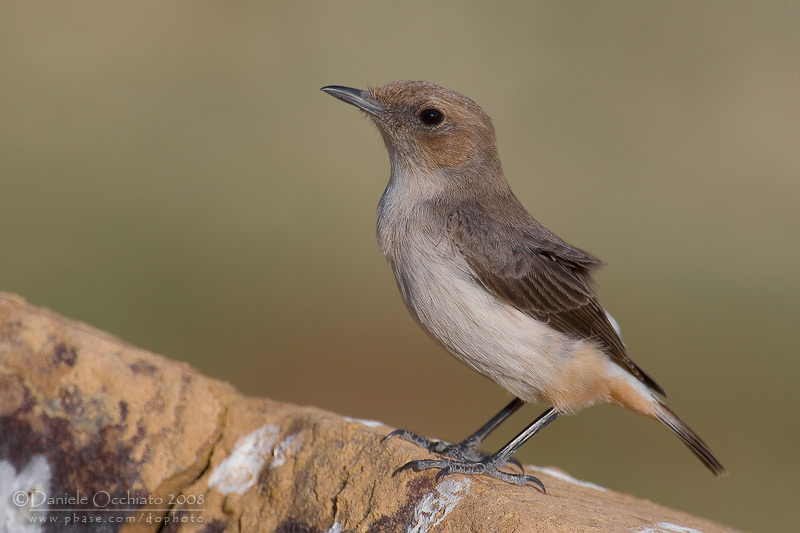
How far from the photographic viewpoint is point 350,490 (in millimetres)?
4625

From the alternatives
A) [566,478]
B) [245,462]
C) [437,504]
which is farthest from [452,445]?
[245,462]

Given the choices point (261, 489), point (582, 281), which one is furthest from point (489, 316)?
point (261, 489)

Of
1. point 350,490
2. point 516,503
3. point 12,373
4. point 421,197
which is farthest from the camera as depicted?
point 421,197

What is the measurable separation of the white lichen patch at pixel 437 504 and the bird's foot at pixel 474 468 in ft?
0.32

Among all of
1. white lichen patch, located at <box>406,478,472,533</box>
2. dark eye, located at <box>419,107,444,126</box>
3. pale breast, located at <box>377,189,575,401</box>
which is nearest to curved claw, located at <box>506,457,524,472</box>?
pale breast, located at <box>377,189,575,401</box>

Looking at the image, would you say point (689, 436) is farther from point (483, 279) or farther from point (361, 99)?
point (361, 99)

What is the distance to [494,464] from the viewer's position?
16.0 ft

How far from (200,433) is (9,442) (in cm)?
108

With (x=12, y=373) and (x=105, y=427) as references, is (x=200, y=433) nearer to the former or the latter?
(x=105, y=427)

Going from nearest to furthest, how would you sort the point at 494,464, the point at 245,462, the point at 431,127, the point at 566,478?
the point at 494,464
the point at 245,462
the point at 431,127
the point at 566,478

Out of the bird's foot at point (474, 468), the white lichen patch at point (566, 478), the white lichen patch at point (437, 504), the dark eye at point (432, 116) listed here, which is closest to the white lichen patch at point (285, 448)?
the bird's foot at point (474, 468)

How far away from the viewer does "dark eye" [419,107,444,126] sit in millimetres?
5457

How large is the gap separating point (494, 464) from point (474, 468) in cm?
22

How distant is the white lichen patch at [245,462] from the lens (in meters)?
5.05
